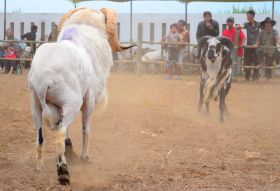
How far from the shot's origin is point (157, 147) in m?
7.49

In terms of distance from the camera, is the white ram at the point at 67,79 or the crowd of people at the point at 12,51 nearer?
the white ram at the point at 67,79

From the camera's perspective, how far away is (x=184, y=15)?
21.5 meters

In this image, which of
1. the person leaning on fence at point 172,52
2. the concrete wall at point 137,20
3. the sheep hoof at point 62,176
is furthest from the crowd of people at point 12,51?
the sheep hoof at point 62,176

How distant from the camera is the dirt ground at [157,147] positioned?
5582 millimetres

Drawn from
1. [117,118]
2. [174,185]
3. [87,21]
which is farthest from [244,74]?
[174,185]

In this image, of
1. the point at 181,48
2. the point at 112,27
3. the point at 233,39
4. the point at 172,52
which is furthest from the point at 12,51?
the point at 112,27

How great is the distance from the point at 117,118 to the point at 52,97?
447cm

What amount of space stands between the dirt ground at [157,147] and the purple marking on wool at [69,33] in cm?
100

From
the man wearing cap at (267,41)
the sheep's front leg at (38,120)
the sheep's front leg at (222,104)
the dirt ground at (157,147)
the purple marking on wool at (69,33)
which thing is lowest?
the dirt ground at (157,147)

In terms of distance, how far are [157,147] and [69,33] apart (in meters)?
1.93

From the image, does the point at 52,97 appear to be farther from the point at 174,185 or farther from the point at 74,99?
the point at 174,185

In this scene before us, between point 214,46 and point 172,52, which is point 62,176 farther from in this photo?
point 172,52

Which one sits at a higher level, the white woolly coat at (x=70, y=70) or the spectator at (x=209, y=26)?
the spectator at (x=209, y=26)

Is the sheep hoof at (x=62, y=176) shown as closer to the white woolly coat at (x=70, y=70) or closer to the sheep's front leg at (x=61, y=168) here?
the sheep's front leg at (x=61, y=168)
